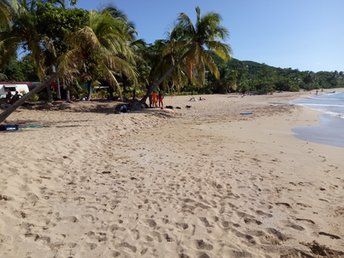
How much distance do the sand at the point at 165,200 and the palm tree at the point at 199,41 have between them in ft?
38.6

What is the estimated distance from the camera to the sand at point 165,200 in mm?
3984

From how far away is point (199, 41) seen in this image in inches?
819

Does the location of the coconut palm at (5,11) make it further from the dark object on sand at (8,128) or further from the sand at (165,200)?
the sand at (165,200)

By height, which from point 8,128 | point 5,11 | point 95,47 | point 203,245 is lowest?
point 203,245

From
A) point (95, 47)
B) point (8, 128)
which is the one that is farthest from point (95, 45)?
point (8, 128)

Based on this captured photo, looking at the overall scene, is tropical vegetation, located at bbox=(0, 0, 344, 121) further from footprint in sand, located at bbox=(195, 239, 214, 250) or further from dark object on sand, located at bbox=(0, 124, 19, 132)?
footprint in sand, located at bbox=(195, 239, 214, 250)

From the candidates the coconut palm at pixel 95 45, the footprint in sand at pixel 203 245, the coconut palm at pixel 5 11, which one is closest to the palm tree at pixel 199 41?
the coconut palm at pixel 95 45

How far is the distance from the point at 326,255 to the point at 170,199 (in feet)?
7.85

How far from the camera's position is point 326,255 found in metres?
3.75

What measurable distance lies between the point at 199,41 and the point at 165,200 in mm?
16781

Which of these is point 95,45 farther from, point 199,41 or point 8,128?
point 199,41

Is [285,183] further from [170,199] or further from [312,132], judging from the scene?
[312,132]

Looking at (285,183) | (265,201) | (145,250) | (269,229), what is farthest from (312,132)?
(145,250)

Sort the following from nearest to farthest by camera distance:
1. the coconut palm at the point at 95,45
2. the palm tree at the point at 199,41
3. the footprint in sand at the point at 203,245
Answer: the footprint in sand at the point at 203,245, the coconut palm at the point at 95,45, the palm tree at the point at 199,41
